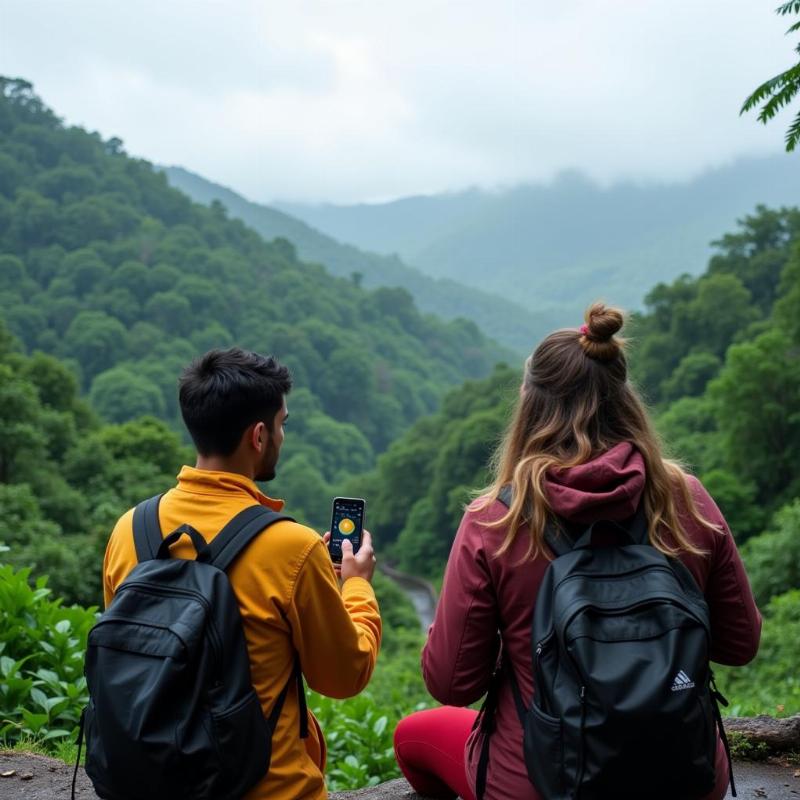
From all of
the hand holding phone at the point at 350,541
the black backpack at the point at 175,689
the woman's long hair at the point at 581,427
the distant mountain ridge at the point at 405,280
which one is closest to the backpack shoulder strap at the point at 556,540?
the woman's long hair at the point at 581,427

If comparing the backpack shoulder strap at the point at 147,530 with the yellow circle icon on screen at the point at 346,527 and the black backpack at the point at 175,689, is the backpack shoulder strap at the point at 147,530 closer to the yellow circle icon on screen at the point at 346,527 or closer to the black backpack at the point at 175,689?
the black backpack at the point at 175,689

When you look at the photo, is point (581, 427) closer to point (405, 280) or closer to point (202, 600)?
point (202, 600)

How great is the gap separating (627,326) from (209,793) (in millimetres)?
1492

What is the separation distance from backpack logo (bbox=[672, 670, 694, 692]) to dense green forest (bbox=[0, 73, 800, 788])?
0.60 meters

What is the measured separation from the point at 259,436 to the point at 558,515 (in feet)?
2.41

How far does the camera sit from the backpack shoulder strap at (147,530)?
87.1 inches

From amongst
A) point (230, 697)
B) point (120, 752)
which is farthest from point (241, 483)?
point (120, 752)

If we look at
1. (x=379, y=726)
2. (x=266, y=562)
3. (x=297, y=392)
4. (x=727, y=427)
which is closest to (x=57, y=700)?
(x=379, y=726)

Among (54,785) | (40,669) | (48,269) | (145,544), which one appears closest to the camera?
(145,544)

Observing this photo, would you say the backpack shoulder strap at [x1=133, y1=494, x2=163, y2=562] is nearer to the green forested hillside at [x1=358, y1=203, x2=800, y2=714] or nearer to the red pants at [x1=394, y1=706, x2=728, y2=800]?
the green forested hillside at [x1=358, y1=203, x2=800, y2=714]

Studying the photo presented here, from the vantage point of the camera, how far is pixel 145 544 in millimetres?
2229

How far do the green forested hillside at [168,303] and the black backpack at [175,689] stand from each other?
59432mm

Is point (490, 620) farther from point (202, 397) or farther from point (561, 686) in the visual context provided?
point (202, 397)

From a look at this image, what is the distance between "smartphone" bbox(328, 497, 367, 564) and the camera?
2605mm
